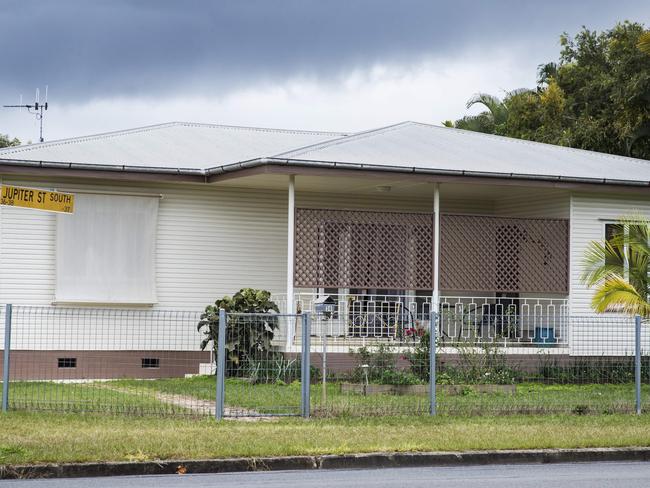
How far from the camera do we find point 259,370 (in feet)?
59.1

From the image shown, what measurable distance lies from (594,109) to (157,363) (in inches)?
773

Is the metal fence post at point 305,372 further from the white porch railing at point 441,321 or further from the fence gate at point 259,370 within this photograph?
the white porch railing at point 441,321

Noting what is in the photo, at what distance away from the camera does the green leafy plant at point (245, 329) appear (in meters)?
18.7

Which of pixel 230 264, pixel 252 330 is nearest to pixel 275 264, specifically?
pixel 230 264

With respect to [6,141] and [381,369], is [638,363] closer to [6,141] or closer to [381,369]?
[381,369]

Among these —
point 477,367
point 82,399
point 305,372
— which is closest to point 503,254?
point 477,367

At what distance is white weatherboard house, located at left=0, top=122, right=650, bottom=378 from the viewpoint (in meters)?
20.8

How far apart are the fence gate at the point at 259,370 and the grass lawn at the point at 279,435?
52 cm

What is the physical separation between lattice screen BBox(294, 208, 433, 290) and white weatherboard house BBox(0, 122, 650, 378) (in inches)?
1.0

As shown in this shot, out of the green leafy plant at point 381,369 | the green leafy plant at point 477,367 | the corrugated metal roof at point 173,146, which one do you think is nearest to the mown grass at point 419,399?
the green leafy plant at point 477,367

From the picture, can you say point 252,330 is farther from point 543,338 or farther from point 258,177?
point 543,338

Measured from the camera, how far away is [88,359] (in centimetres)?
2161

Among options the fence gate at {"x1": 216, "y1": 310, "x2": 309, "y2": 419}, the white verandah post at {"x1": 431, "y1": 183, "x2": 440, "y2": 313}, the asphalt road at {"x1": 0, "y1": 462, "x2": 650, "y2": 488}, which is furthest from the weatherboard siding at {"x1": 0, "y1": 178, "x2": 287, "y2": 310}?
the asphalt road at {"x1": 0, "y1": 462, "x2": 650, "y2": 488}

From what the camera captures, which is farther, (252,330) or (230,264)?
(230,264)
